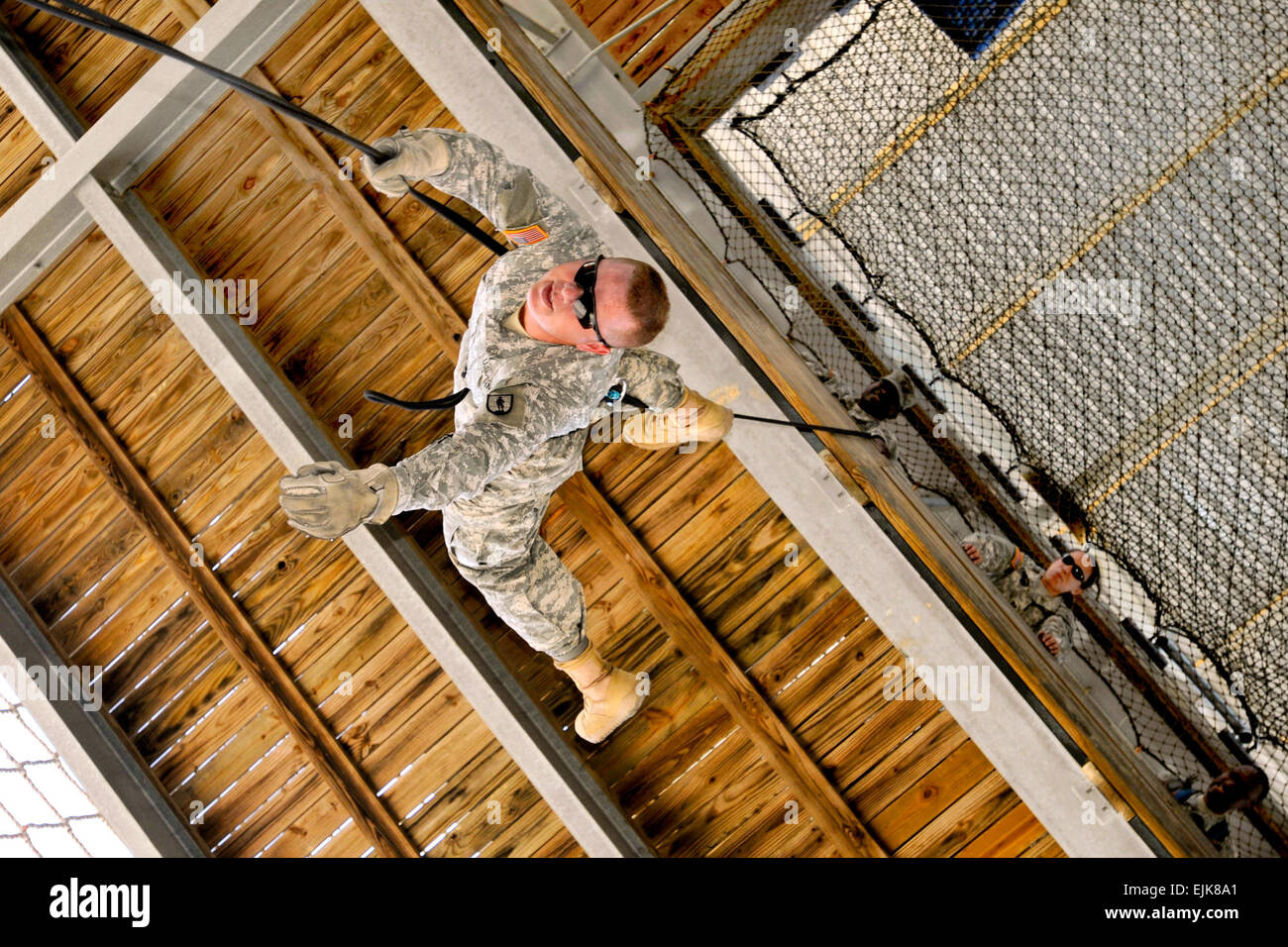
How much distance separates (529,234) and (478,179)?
8.3 inches

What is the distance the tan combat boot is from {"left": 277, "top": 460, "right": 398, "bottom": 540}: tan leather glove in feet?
3.84

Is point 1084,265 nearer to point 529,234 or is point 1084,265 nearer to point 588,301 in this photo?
point 529,234

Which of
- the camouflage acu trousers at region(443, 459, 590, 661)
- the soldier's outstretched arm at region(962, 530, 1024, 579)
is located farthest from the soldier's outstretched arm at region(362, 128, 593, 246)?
the soldier's outstretched arm at region(962, 530, 1024, 579)

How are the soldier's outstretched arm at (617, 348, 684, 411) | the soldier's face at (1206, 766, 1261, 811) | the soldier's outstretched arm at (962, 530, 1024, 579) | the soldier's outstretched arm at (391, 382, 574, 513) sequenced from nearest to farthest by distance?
the soldier's outstretched arm at (391, 382, 574, 513) → the soldier's outstretched arm at (617, 348, 684, 411) → the soldier's face at (1206, 766, 1261, 811) → the soldier's outstretched arm at (962, 530, 1024, 579)

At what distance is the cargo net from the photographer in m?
4.49

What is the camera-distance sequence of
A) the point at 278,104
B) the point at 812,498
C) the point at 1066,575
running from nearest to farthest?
the point at 278,104
the point at 812,498
the point at 1066,575

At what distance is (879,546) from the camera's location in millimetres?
3041

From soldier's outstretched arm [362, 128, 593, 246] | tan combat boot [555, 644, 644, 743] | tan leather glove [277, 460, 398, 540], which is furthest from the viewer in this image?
tan combat boot [555, 644, 644, 743]

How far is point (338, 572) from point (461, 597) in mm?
502

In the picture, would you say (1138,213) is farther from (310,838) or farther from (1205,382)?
(310,838)

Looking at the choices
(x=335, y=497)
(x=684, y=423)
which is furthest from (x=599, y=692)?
(x=335, y=497)

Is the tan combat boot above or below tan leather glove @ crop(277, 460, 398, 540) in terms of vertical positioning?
below

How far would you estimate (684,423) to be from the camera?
9.70ft

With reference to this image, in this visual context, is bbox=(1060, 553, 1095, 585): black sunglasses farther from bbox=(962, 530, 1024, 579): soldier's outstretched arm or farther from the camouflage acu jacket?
the camouflage acu jacket
